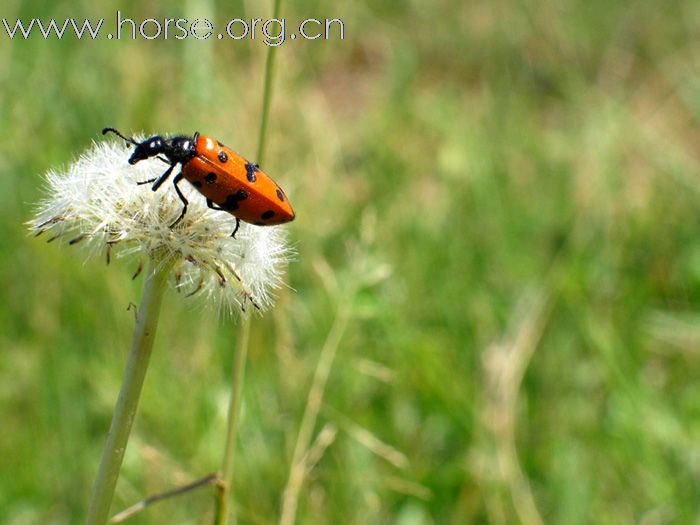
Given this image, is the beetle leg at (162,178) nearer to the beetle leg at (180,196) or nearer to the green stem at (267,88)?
the beetle leg at (180,196)

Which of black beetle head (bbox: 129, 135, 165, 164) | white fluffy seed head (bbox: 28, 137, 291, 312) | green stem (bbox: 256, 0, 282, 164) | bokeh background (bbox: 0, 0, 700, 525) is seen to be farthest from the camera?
bokeh background (bbox: 0, 0, 700, 525)

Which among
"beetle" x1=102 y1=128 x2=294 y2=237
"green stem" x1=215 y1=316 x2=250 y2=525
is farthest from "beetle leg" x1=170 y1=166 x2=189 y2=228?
"green stem" x1=215 y1=316 x2=250 y2=525

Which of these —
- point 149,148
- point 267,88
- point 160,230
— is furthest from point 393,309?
point 160,230

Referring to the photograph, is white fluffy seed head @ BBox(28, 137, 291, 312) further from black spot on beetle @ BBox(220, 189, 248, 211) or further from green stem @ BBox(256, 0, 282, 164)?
green stem @ BBox(256, 0, 282, 164)

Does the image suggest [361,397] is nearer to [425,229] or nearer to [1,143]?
[425,229]

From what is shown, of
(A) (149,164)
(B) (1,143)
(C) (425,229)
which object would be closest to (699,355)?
(C) (425,229)

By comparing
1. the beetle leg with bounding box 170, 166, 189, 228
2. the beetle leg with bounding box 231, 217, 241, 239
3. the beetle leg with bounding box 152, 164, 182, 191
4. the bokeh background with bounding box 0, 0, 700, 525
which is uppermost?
the beetle leg with bounding box 152, 164, 182, 191

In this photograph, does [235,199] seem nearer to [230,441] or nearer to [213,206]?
[213,206]
